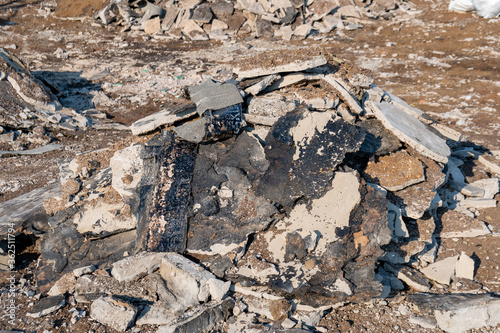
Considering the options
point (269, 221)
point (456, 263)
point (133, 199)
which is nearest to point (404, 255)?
point (456, 263)

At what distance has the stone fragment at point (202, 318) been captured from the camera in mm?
3340

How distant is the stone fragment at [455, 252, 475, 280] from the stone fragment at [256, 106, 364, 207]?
165 centimetres

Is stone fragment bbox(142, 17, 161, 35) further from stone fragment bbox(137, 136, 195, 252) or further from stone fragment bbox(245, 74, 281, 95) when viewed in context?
stone fragment bbox(137, 136, 195, 252)

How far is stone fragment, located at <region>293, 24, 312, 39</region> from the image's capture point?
11.7 m

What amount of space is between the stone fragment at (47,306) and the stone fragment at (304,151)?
83.2 inches

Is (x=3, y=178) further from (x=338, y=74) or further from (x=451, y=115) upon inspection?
(x=451, y=115)

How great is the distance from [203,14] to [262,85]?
801 centimetres

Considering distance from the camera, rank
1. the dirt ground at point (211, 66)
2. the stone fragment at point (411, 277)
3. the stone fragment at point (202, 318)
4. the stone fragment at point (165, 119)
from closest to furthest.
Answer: the stone fragment at point (202, 318) < the stone fragment at point (411, 277) < the stone fragment at point (165, 119) < the dirt ground at point (211, 66)

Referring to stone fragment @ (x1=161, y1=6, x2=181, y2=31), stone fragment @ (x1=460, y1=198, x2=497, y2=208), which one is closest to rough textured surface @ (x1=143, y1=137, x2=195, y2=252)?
stone fragment @ (x1=460, y1=198, x2=497, y2=208)

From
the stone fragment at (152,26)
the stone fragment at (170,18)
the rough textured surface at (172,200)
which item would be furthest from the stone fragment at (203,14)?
the rough textured surface at (172,200)

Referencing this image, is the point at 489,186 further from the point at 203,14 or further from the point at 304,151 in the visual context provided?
the point at 203,14

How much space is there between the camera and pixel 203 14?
12.0m

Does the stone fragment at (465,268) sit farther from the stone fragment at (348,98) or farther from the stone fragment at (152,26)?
the stone fragment at (152,26)

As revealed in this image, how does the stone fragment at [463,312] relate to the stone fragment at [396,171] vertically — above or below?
below
